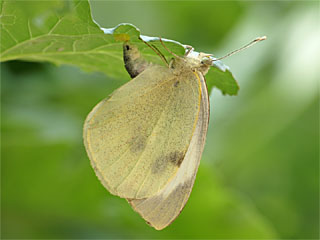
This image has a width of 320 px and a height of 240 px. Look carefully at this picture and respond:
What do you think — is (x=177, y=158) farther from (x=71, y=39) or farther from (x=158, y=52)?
(x=71, y=39)

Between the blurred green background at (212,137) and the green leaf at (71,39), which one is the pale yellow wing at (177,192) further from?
the blurred green background at (212,137)

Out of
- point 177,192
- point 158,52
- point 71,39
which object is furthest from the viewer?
point 177,192

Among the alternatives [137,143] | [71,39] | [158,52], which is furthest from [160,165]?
[71,39]

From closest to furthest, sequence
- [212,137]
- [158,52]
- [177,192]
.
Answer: [158,52] < [177,192] < [212,137]

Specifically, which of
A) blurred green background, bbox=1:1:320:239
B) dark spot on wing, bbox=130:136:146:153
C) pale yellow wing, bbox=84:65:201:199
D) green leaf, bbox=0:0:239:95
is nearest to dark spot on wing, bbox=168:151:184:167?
pale yellow wing, bbox=84:65:201:199

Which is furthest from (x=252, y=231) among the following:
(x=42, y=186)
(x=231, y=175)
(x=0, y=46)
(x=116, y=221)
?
(x=0, y=46)

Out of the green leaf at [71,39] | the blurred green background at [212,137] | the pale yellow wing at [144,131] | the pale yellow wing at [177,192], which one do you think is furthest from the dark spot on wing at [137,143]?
the blurred green background at [212,137]
